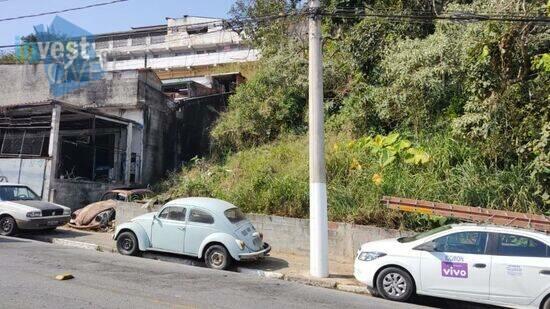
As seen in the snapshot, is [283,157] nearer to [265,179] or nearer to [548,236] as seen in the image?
[265,179]

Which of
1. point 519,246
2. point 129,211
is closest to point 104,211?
point 129,211

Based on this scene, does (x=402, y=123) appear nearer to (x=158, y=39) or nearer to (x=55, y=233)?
(x=55, y=233)

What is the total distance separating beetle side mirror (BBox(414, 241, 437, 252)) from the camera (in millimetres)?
8375

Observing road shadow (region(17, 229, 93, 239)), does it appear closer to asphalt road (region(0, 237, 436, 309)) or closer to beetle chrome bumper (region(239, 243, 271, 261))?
asphalt road (region(0, 237, 436, 309))

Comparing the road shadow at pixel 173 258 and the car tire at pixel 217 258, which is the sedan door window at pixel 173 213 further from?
the car tire at pixel 217 258

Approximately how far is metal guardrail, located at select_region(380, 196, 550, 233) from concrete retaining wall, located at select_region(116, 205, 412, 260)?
55.0 inches

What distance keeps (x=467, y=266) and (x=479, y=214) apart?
2245mm

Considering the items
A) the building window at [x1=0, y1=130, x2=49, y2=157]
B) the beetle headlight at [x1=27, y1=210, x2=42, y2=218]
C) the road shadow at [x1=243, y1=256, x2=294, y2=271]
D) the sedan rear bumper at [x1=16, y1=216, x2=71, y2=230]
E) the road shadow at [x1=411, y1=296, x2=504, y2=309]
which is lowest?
the road shadow at [x1=411, y1=296, x2=504, y2=309]

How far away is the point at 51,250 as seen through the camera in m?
11.3

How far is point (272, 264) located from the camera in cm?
1129

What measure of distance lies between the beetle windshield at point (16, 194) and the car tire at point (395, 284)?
11290 millimetres

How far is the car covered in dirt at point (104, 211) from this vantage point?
15195mm

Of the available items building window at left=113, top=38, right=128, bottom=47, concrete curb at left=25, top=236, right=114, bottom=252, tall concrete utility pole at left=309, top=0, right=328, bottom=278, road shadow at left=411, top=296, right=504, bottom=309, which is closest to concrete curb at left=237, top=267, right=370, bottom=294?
tall concrete utility pole at left=309, top=0, right=328, bottom=278

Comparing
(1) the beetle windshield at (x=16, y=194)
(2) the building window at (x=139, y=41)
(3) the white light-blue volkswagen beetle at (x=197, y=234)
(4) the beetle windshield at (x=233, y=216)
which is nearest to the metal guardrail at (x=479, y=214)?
(3) the white light-blue volkswagen beetle at (x=197, y=234)
